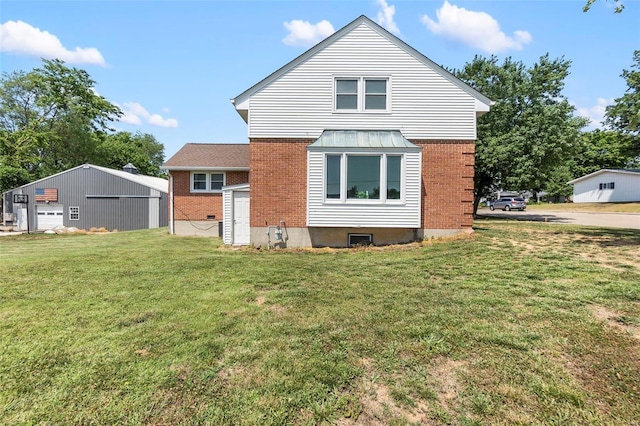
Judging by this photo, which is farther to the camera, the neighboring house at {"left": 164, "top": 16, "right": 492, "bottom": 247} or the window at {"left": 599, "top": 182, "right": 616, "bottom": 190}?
the window at {"left": 599, "top": 182, "right": 616, "bottom": 190}

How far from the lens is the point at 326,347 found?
3.92 metres

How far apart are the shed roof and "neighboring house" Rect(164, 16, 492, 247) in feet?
0.27

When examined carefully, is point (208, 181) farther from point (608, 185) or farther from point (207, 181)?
point (608, 185)

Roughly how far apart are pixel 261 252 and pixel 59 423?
828cm

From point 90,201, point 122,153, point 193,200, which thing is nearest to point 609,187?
point 193,200

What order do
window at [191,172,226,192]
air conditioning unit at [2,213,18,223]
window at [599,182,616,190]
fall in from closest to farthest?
1. window at [191,172,226,192]
2. air conditioning unit at [2,213,18,223]
3. window at [599,182,616,190]

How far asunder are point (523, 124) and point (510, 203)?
852 inches

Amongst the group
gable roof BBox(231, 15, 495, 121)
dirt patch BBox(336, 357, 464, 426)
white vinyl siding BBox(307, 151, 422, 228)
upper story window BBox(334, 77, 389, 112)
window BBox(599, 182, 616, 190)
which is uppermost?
gable roof BBox(231, 15, 495, 121)

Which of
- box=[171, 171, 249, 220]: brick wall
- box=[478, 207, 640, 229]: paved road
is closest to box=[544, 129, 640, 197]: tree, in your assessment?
box=[478, 207, 640, 229]: paved road

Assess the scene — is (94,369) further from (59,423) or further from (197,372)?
(197,372)

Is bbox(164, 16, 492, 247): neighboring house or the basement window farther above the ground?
bbox(164, 16, 492, 247): neighboring house

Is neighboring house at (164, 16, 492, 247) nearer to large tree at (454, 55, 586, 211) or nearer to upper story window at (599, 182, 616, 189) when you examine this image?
large tree at (454, 55, 586, 211)

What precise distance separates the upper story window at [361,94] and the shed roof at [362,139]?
0.86 meters

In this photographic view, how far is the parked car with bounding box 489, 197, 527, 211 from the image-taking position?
39.5 meters
